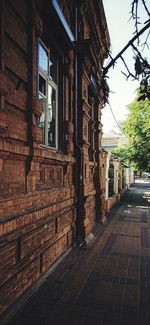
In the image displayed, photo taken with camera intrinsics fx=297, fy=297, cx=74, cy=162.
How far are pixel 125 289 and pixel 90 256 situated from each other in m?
1.66

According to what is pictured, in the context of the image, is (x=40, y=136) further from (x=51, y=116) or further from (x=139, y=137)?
A: (x=139, y=137)

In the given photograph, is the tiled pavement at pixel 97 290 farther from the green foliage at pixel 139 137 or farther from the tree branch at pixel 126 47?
the green foliage at pixel 139 137

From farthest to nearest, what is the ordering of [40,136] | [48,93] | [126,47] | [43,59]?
[48,93]
[43,59]
[40,136]
[126,47]

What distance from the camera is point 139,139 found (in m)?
16.1

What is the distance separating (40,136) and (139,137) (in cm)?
1253

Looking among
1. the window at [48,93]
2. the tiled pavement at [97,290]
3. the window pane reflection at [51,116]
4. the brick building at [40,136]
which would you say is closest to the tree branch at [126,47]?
the brick building at [40,136]

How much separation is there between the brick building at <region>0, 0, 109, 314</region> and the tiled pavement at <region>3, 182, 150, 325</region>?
10.9 inches

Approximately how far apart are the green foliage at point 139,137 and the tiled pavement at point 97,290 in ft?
30.4

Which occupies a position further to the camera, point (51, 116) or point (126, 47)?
point (51, 116)

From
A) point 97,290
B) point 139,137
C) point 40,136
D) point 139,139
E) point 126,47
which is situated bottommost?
point 97,290

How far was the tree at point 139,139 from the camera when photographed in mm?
15905

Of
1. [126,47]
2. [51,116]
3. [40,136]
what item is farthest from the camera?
[51,116]

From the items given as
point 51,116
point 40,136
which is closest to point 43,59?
point 51,116

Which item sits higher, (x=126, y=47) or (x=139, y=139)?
(x=139, y=139)
